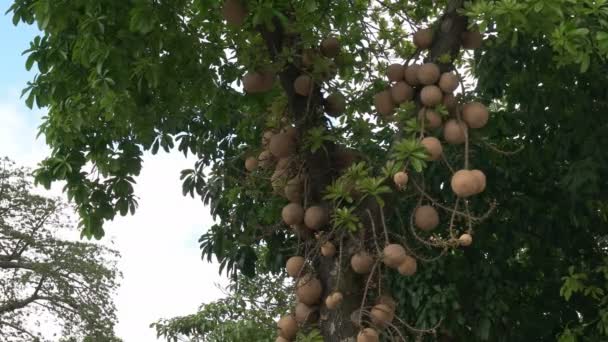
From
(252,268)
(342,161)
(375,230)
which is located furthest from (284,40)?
(252,268)

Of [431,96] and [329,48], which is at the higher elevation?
[329,48]

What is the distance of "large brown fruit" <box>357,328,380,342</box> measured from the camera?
396 cm

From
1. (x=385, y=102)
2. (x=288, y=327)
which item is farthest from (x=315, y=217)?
(x=385, y=102)

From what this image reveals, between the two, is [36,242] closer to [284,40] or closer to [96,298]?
[96,298]

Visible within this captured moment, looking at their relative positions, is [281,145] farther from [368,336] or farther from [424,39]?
[368,336]

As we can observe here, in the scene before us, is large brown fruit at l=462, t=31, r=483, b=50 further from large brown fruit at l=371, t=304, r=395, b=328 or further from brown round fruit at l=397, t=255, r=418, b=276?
large brown fruit at l=371, t=304, r=395, b=328

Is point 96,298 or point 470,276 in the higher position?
point 96,298

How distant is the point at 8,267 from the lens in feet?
50.8

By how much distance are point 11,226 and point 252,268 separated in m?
9.76

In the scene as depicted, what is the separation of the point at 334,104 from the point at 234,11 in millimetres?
713

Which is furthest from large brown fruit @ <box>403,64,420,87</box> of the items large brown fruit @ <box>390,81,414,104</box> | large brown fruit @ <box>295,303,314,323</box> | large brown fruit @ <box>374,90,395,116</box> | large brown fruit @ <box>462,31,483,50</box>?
large brown fruit @ <box>295,303,314,323</box>

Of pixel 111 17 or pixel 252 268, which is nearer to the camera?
pixel 111 17

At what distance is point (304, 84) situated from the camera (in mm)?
4504

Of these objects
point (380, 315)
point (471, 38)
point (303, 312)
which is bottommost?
point (380, 315)
